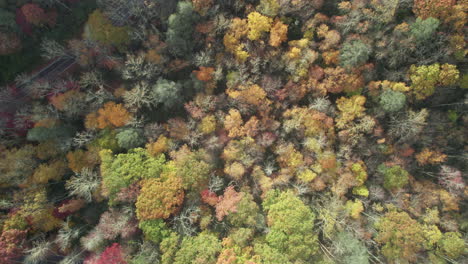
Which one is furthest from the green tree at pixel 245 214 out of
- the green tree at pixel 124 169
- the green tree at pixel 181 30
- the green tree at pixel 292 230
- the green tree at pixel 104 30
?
the green tree at pixel 104 30

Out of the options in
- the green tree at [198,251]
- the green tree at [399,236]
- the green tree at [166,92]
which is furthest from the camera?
the green tree at [399,236]

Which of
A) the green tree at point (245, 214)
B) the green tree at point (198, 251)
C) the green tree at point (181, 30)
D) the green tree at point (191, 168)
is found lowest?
the green tree at point (198, 251)

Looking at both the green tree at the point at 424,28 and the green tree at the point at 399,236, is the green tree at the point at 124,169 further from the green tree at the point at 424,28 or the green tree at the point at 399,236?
the green tree at the point at 424,28

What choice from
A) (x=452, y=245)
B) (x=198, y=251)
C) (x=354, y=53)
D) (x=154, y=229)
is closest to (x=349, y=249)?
(x=452, y=245)

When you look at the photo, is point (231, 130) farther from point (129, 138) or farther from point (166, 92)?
point (129, 138)

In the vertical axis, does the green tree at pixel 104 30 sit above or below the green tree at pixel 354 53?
above

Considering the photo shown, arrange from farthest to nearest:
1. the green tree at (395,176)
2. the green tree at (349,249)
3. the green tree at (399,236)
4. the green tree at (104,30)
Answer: the green tree at (395,176) → the green tree at (399,236) → the green tree at (104,30) → the green tree at (349,249)

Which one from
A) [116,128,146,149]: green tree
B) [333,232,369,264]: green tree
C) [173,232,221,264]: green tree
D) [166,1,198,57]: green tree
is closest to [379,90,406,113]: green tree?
[333,232,369,264]: green tree

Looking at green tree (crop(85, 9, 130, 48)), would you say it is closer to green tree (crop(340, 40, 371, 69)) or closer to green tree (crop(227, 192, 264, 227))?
green tree (crop(227, 192, 264, 227))
